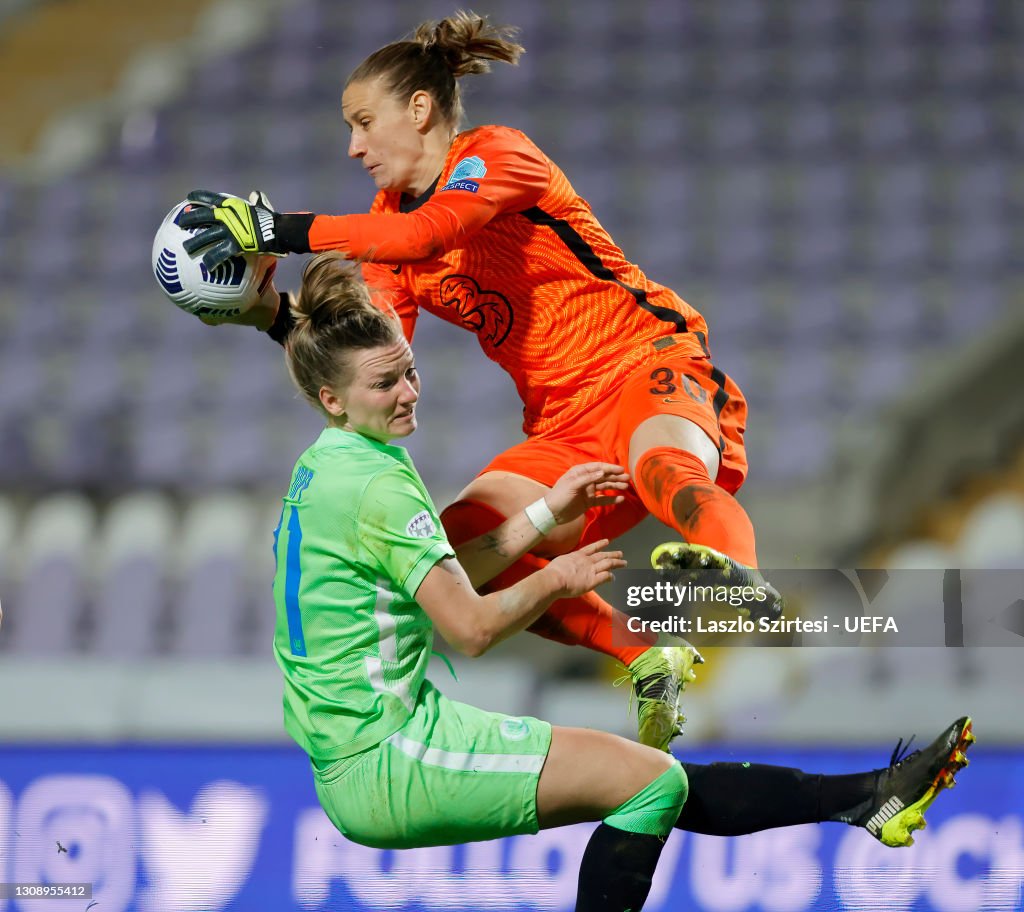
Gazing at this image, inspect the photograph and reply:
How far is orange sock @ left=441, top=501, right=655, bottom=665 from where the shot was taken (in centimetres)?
249

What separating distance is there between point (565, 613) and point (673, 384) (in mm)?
500

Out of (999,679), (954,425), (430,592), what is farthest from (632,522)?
(954,425)

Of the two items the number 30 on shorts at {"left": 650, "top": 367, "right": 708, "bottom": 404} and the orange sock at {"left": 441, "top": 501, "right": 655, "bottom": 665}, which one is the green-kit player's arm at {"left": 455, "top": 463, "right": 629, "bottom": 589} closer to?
the orange sock at {"left": 441, "top": 501, "right": 655, "bottom": 665}

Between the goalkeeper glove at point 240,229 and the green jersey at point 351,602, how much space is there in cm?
49

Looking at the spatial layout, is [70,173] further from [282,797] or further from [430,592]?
[430,592]

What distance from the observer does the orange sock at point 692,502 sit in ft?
7.03

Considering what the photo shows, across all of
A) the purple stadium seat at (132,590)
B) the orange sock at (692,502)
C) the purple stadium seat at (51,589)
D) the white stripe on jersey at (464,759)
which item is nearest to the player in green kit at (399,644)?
the white stripe on jersey at (464,759)

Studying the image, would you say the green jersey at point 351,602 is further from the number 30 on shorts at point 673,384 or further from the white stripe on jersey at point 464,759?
the number 30 on shorts at point 673,384

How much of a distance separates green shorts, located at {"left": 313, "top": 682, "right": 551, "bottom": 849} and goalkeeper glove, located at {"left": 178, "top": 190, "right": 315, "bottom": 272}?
2.81 feet

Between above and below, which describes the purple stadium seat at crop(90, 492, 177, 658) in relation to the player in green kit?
above

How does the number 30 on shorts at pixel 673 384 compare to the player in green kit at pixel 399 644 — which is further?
the number 30 on shorts at pixel 673 384

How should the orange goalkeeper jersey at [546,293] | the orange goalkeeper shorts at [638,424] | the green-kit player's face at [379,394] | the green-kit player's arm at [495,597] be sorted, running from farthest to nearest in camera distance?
1. the orange goalkeeper jersey at [546,293]
2. the orange goalkeeper shorts at [638,424]
3. the green-kit player's face at [379,394]
4. the green-kit player's arm at [495,597]

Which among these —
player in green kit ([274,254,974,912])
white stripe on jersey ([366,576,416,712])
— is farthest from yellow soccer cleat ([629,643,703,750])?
white stripe on jersey ([366,576,416,712])

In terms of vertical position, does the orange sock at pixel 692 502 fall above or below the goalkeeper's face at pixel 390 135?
below
